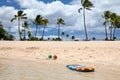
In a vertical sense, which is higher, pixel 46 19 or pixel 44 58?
pixel 46 19

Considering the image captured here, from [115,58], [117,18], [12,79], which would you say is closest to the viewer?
[12,79]

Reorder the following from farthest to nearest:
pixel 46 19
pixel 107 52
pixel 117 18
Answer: pixel 46 19 → pixel 117 18 → pixel 107 52

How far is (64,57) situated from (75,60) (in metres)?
2.32

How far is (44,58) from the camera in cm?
3197

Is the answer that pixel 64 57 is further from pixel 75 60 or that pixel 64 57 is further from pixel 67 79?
pixel 67 79

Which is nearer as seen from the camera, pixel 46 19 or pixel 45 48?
pixel 45 48

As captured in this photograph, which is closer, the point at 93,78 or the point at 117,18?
the point at 93,78

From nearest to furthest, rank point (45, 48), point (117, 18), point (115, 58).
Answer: point (115, 58) → point (45, 48) → point (117, 18)

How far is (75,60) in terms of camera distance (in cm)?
2991

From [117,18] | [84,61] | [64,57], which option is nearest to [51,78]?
[84,61]

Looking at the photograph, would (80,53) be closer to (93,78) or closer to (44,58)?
(44,58)

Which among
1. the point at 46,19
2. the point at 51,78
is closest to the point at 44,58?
the point at 51,78

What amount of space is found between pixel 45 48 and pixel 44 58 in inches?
244

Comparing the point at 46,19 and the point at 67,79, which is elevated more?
the point at 46,19
